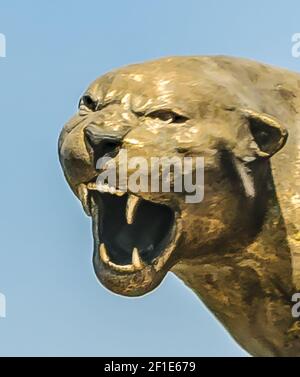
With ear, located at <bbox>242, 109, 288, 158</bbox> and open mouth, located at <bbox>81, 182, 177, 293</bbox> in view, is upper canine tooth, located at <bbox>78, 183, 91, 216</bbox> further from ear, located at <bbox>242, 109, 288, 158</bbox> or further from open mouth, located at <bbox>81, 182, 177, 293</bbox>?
ear, located at <bbox>242, 109, 288, 158</bbox>

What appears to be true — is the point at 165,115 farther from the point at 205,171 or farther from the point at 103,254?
the point at 103,254

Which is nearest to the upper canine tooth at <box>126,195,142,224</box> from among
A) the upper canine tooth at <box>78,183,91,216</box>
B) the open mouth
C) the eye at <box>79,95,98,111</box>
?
the open mouth

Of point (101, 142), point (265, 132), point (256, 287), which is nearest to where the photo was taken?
point (101, 142)

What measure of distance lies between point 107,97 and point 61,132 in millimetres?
148

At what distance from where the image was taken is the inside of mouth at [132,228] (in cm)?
232

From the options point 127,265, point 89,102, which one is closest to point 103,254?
point 127,265

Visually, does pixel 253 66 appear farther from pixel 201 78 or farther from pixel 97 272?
pixel 97 272

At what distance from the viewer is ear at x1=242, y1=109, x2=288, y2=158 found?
2.34 metres

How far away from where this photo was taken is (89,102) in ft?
7.82

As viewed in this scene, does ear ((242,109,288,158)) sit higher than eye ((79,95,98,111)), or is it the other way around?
eye ((79,95,98,111))

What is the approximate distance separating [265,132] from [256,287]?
1.25 ft

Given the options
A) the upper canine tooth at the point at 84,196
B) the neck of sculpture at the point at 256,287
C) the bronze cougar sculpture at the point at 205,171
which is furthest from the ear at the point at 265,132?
the upper canine tooth at the point at 84,196

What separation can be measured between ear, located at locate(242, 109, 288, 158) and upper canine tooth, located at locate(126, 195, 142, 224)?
28 cm

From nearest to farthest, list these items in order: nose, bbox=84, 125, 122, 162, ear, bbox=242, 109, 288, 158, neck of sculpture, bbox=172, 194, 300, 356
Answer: nose, bbox=84, 125, 122, 162
ear, bbox=242, 109, 288, 158
neck of sculpture, bbox=172, 194, 300, 356
